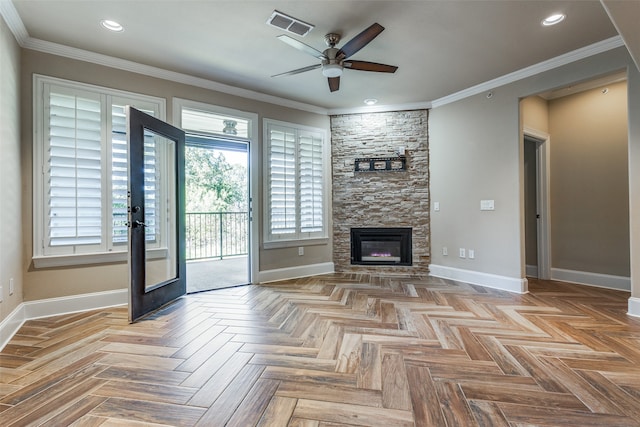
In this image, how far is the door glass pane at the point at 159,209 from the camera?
3283mm

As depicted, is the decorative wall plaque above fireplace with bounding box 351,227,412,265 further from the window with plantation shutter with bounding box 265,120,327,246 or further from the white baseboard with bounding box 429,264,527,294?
the window with plantation shutter with bounding box 265,120,327,246

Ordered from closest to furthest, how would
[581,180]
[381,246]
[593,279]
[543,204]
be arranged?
[593,279] < [581,180] < [543,204] < [381,246]

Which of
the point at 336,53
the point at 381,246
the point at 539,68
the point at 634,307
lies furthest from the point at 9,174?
the point at 634,307

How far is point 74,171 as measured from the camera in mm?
3066

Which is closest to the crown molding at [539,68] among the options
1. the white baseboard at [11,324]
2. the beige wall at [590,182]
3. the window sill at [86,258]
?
the beige wall at [590,182]

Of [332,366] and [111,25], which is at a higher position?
[111,25]

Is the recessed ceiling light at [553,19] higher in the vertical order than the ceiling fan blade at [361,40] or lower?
higher

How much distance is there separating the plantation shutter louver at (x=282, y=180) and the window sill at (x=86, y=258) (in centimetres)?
156

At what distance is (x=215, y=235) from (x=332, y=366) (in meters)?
5.22

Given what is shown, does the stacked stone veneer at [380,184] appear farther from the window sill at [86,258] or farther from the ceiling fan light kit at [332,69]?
the window sill at [86,258]

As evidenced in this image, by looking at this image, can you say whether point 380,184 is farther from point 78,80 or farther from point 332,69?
point 78,80

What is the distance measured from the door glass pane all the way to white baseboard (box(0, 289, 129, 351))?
47cm

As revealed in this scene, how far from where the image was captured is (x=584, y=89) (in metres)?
4.09

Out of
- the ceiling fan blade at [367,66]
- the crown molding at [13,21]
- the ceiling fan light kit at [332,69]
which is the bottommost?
the ceiling fan light kit at [332,69]
